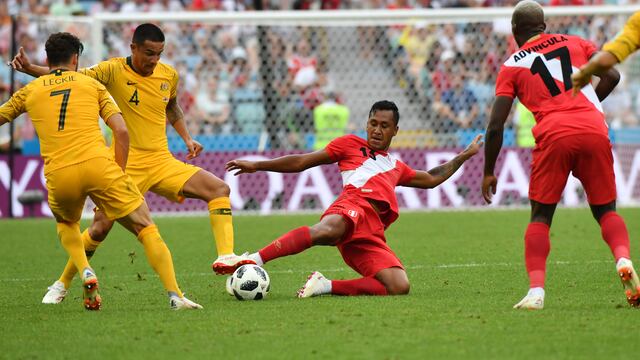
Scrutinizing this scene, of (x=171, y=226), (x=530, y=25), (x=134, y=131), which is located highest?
(x=530, y=25)

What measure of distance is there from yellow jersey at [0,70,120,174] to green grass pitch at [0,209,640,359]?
45.0 inches

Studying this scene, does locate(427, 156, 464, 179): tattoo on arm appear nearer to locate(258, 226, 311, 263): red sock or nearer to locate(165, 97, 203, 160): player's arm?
locate(258, 226, 311, 263): red sock

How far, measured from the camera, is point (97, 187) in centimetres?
791

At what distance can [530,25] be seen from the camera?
7879 mm

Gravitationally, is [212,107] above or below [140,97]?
below

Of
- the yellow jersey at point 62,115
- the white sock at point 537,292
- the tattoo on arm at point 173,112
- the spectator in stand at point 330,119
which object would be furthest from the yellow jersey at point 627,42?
the spectator in stand at point 330,119

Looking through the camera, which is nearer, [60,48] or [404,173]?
[60,48]

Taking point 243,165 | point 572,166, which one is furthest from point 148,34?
point 572,166

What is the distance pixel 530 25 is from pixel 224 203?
10.2ft

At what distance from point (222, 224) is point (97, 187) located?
5.67ft

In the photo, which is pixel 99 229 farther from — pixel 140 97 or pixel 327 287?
pixel 327 287

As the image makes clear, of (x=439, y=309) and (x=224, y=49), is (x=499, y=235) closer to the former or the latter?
(x=439, y=309)

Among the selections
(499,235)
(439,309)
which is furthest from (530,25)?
(499,235)

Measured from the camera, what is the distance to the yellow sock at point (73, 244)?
8203mm
